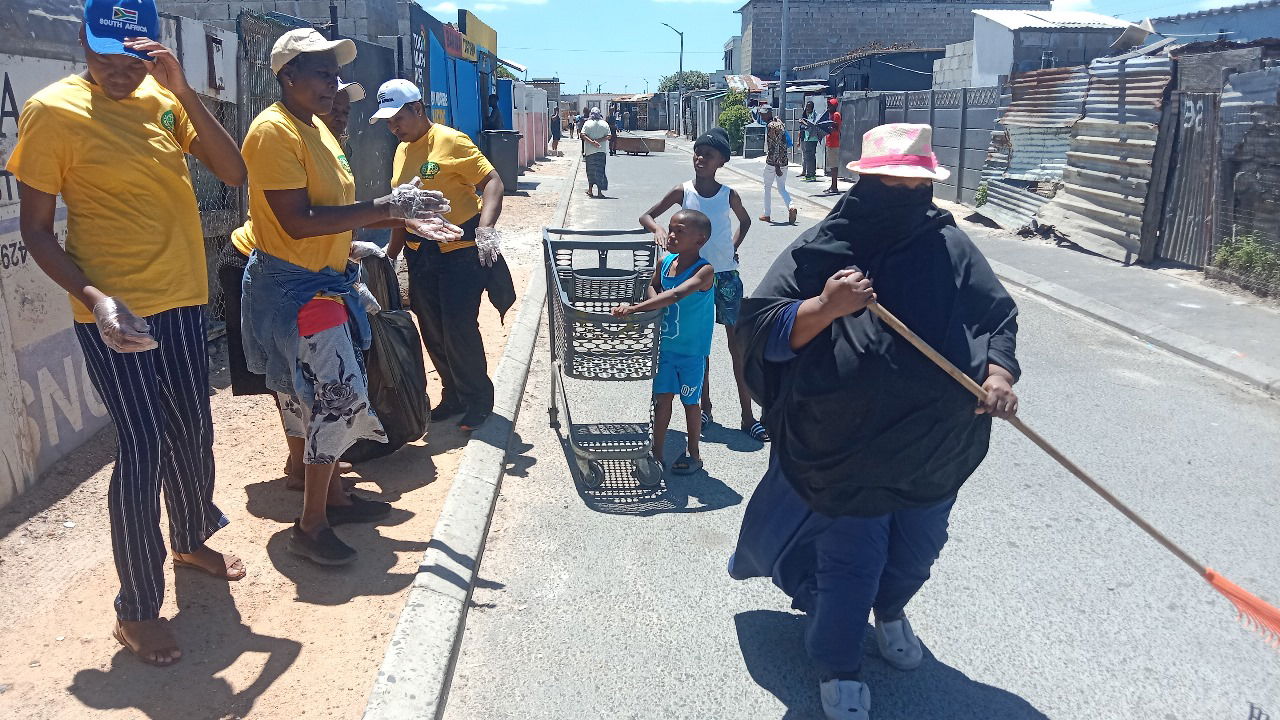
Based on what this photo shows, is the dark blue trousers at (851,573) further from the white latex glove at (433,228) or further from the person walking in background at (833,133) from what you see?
the person walking in background at (833,133)

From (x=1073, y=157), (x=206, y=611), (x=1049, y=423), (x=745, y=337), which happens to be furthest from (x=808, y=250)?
(x=1073, y=157)

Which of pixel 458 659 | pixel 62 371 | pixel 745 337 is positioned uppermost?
pixel 745 337

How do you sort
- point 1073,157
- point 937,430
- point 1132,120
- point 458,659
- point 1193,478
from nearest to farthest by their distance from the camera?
1. point 937,430
2. point 458,659
3. point 1193,478
4. point 1132,120
5. point 1073,157

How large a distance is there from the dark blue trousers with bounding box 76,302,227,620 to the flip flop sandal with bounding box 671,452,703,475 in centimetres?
249

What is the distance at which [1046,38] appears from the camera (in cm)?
1798

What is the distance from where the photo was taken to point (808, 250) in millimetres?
3000

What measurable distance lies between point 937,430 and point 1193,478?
300cm

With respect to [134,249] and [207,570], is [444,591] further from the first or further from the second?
[134,249]

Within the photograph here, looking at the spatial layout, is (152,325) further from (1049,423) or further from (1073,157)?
(1073,157)

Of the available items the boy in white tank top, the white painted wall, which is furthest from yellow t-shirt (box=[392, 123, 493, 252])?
the white painted wall

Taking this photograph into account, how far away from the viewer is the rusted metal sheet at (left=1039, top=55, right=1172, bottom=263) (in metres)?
11.1

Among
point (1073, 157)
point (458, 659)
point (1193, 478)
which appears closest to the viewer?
point (458, 659)

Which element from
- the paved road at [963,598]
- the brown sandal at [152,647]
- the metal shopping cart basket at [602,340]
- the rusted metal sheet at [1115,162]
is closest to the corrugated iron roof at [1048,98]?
the rusted metal sheet at [1115,162]

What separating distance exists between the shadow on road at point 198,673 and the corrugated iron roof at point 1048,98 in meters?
12.8
